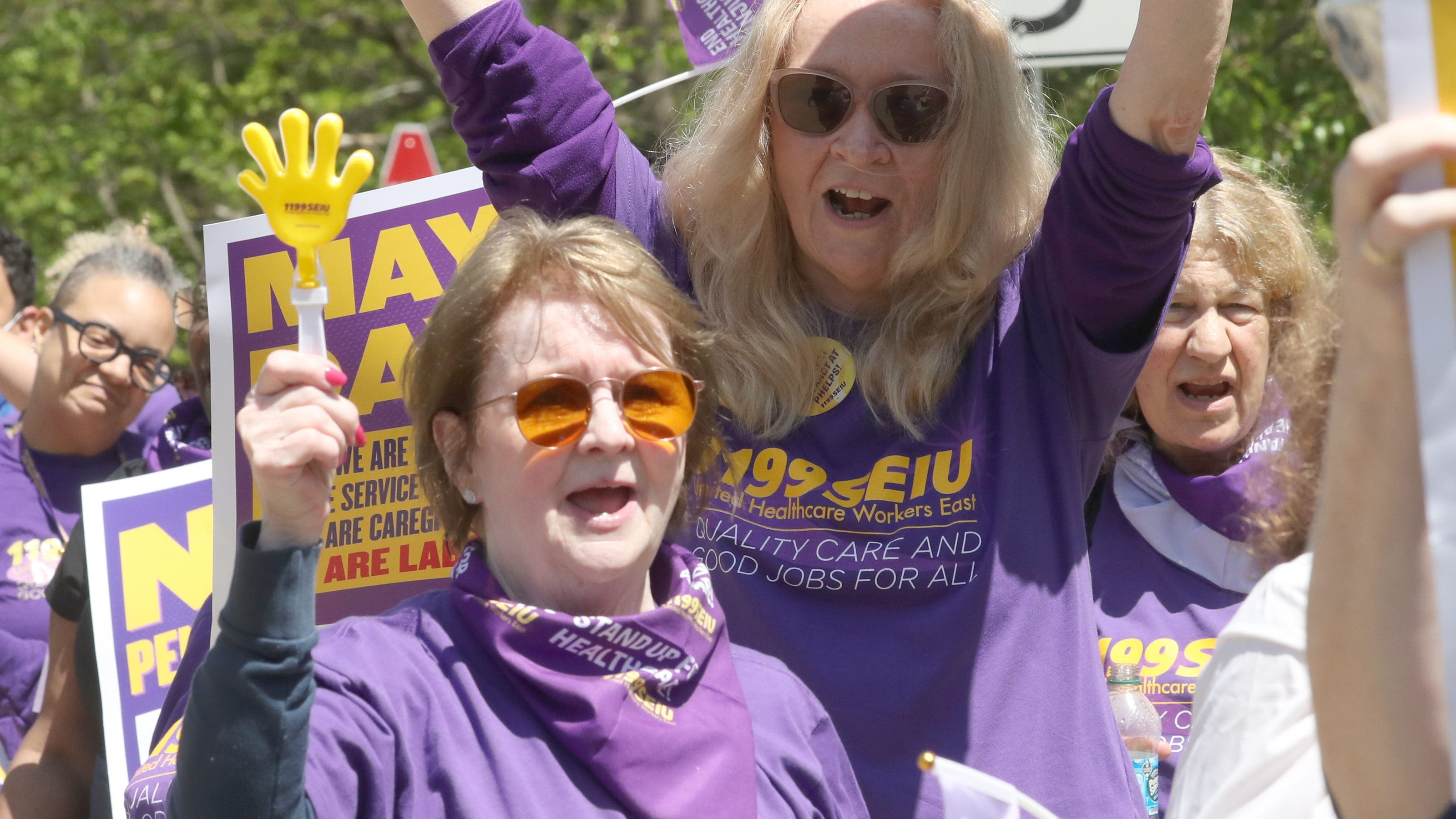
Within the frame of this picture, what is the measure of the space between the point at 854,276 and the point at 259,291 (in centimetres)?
120

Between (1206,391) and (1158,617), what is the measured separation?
1.83 ft

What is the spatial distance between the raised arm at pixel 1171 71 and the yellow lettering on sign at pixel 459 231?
50.6 inches

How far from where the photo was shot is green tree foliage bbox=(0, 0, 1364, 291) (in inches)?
441

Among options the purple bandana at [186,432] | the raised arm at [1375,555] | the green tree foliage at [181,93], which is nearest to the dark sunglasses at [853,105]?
the raised arm at [1375,555]

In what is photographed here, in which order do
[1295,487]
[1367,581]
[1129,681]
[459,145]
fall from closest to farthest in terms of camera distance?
[1367,581]
[1295,487]
[1129,681]
[459,145]

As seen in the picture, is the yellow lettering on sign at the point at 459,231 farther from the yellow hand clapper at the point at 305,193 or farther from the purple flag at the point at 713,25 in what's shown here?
the yellow hand clapper at the point at 305,193

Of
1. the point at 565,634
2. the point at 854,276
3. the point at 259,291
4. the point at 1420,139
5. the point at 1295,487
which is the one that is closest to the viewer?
the point at 1420,139

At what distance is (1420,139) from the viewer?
1.07m

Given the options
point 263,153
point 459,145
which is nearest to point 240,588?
point 263,153

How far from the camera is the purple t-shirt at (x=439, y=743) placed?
172cm

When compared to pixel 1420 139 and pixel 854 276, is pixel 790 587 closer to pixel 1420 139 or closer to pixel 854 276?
pixel 854 276

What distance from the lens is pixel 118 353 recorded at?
15.5 ft

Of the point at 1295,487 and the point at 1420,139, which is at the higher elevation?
the point at 1420,139

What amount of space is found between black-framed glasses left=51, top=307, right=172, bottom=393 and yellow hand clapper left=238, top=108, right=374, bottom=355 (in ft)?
10.8
